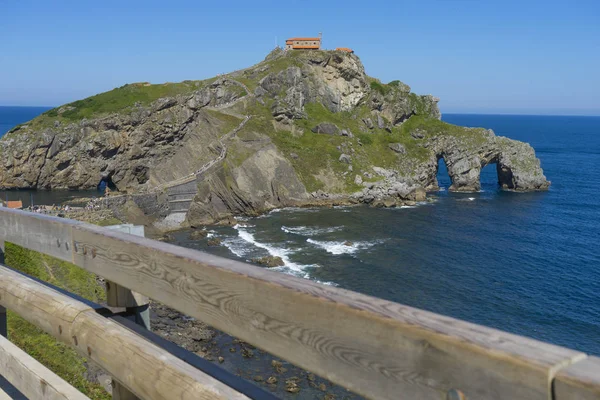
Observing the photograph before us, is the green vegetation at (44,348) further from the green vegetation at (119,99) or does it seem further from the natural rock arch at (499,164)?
the natural rock arch at (499,164)

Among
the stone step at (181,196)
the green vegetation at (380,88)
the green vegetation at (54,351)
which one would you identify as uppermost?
the green vegetation at (380,88)

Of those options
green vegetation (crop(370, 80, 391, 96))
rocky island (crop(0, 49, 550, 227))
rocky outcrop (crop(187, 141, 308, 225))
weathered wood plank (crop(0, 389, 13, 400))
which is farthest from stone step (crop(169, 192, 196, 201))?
weathered wood plank (crop(0, 389, 13, 400))

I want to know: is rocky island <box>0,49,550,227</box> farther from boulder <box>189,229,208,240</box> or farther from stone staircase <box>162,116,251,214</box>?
boulder <box>189,229,208,240</box>

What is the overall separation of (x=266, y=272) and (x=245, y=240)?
58659 millimetres

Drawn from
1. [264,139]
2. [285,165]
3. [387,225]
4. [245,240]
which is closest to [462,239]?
[387,225]

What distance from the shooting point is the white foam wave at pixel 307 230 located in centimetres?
6399

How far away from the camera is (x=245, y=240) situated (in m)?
60.8

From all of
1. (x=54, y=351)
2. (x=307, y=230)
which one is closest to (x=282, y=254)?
(x=307, y=230)

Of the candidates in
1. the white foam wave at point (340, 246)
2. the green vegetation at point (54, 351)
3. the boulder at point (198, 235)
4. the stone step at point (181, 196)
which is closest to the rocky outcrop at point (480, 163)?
the white foam wave at point (340, 246)

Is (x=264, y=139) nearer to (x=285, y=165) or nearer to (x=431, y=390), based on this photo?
(x=285, y=165)

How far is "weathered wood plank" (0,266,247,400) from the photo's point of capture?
2.70m

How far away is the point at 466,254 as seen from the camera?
2201 inches

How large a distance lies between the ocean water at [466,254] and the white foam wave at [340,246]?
0.39ft

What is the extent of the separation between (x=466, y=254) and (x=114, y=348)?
56124 mm
